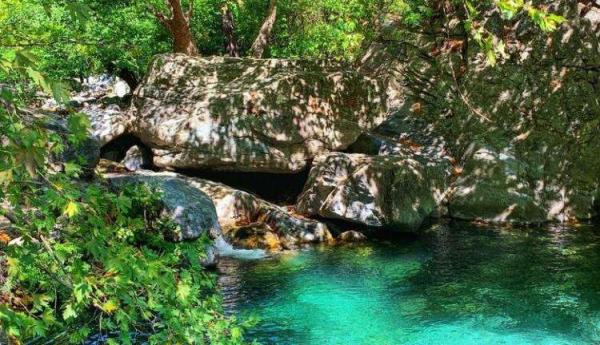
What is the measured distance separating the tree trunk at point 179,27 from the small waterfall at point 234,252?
8963 mm

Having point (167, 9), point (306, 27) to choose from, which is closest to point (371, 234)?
point (306, 27)

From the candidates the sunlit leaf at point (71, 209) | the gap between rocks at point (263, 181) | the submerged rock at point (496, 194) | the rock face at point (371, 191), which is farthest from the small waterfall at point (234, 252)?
the sunlit leaf at point (71, 209)

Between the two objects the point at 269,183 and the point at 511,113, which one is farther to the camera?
the point at 511,113

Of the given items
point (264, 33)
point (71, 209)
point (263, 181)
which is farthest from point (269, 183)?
point (71, 209)

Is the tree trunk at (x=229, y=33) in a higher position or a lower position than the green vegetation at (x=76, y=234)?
higher

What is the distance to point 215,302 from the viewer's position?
13.6 feet

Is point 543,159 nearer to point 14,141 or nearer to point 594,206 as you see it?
point 594,206

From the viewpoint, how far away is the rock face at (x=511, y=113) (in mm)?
16703

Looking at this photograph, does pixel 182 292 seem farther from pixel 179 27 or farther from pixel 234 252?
pixel 179 27

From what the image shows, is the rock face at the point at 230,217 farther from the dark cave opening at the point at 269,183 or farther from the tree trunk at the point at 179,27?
the tree trunk at the point at 179,27

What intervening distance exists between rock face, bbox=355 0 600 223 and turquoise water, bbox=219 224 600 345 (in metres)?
2.42

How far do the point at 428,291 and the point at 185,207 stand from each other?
17.5 feet

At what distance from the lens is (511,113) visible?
18.7 metres

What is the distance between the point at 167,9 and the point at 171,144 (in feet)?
19.5
